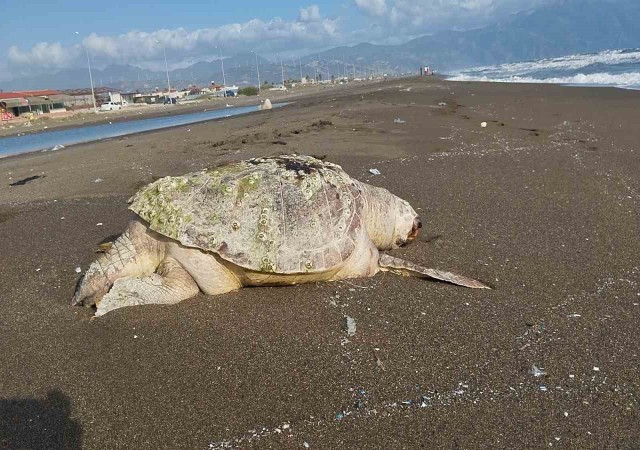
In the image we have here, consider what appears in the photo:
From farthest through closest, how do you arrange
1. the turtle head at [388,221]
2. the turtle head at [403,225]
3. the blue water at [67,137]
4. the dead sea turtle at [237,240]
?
the blue water at [67,137] → the turtle head at [403,225] → the turtle head at [388,221] → the dead sea turtle at [237,240]

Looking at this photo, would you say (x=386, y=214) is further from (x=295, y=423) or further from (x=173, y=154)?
(x=173, y=154)

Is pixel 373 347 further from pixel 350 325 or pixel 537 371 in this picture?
pixel 537 371

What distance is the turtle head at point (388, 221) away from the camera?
17.9ft

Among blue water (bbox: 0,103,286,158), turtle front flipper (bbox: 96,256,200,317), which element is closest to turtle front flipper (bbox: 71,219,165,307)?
turtle front flipper (bbox: 96,256,200,317)

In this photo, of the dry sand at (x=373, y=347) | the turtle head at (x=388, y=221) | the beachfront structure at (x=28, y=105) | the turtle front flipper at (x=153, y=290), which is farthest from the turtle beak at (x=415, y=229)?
the beachfront structure at (x=28, y=105)

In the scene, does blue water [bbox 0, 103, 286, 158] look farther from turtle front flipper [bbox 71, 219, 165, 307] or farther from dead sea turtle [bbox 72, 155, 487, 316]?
dead sea turtle [bbox 72, 155, 487, 316]

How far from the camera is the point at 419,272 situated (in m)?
4.83

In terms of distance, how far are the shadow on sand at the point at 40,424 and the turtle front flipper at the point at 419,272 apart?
320cm

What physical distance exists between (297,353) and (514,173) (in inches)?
263

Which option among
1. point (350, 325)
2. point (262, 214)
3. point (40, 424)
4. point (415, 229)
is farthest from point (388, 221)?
point (40, 424)

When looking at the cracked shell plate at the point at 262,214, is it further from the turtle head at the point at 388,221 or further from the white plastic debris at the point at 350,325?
the white plastic debris at the point at 350,325

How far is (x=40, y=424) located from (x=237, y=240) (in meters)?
2.13

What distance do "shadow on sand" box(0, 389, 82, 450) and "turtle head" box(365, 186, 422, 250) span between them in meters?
3.42

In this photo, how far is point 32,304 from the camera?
4.74 meters
